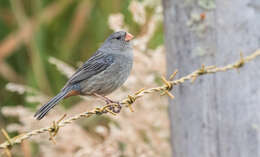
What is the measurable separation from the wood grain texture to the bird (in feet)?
1.05

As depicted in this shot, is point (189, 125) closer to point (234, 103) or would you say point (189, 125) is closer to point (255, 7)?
point (234, 103)

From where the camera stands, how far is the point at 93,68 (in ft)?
9.87

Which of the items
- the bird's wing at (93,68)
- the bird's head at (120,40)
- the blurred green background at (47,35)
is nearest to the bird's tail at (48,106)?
the bird's wing at (93,68)

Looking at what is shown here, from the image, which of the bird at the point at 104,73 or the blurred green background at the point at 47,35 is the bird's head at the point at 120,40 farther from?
the blurred green background at the point at 47,35

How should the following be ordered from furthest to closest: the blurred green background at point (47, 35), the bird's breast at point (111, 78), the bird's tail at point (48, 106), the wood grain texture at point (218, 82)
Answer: the blurred green background at point (47, 35) → the bird's breast at point (111, 78) → the wood grain texture at point (218, 82) → the bird's tail at point (48, 106)

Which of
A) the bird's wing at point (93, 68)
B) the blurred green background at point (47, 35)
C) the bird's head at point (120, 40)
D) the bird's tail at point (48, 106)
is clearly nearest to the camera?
the bird's tail at point (48, 106)

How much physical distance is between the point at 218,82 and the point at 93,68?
0.80m

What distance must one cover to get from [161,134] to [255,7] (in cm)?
162

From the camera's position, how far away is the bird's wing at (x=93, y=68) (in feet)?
9.67

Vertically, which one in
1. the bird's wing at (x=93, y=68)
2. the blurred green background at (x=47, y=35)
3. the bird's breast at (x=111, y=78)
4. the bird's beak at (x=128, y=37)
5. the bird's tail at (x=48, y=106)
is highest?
the blurred green background at (x=47, y=35)

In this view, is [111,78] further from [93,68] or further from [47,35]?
[47,35]

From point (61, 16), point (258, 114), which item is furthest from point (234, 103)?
point (61, 16)

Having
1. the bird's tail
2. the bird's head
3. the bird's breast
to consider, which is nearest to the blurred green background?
the bird's head

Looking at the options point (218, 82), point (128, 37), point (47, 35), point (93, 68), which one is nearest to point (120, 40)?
point (128, 37)
